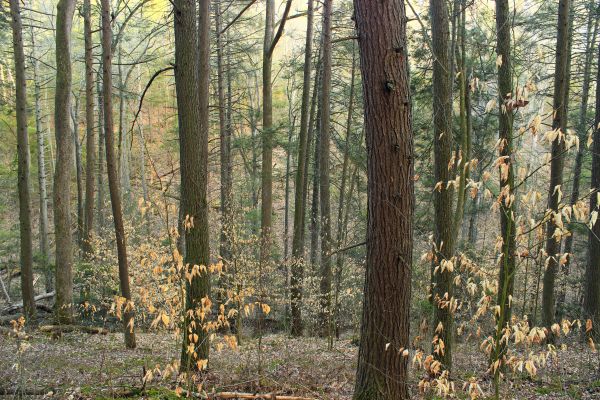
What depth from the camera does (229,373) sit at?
20.9 feet

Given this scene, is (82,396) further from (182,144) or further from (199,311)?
(182,144)

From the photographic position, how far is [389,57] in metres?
3.27

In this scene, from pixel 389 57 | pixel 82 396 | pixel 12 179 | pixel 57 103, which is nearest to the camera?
pixel 389 57

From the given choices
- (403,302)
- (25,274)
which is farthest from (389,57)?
(25,274)

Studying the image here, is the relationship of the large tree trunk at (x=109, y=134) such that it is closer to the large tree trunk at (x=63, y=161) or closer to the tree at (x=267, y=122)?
the large tree trunk at (x=63, y=161)

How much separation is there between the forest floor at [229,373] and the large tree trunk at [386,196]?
3.34ft

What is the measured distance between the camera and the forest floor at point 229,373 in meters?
5.28

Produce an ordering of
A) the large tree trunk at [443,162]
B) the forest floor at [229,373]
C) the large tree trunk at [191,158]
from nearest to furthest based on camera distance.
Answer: the large tree trunk at [191,158]
the forest floor at [229,373]
the large tree trunk at [443,162]

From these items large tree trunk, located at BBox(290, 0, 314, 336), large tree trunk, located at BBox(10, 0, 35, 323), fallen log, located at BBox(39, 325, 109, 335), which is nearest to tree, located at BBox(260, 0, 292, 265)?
large tree trunk, located at BBox(290, 0, 314, 336)

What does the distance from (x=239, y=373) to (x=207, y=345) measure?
1013mm

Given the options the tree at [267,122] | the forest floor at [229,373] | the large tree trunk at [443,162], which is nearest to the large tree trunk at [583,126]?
the forest floor at [229,373]

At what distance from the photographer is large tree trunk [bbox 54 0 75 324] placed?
8.58 meters

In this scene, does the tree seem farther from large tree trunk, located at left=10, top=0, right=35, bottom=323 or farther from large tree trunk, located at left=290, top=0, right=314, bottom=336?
large tree trunk, located at left=10, top=0, right=35, bottom=323

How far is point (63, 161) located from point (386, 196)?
7.98 meters
